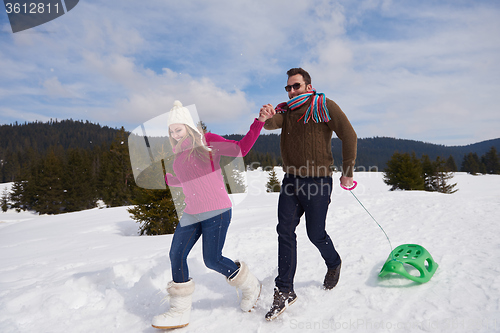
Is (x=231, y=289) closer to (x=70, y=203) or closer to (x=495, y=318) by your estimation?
(x=495, y=318)

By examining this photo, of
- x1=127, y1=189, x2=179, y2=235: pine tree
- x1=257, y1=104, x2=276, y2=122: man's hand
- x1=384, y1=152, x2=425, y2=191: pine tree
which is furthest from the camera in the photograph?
x1=384, y1=152, x2=425, y2=191: pine tree

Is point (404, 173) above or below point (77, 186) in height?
above

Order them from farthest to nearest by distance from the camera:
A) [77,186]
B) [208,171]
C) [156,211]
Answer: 1. [77,186]
2. [156,211]
3. [208,171]

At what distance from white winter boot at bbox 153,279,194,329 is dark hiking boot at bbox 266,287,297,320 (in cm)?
76

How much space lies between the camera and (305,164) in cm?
266

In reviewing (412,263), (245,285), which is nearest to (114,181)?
(245,285)

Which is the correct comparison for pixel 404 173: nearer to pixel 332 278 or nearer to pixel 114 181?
pixel 332 278

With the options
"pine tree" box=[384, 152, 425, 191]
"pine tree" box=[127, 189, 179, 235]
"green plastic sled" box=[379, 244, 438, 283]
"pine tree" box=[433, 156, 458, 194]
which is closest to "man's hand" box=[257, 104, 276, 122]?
"green plastic sled" box=[379, 244, 438, 283]

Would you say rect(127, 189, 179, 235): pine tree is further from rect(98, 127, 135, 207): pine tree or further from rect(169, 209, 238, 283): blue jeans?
rect(98, 127, 135, 207): pine tree

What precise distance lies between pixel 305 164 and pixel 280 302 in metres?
1.33

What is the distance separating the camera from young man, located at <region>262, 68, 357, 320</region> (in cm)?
260

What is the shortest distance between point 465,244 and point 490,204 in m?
4.12

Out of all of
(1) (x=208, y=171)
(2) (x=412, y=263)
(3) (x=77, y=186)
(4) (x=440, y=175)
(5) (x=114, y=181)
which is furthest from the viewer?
(3) (x=77, y=186)

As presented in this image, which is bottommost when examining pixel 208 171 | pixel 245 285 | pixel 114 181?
pixel 245 285
